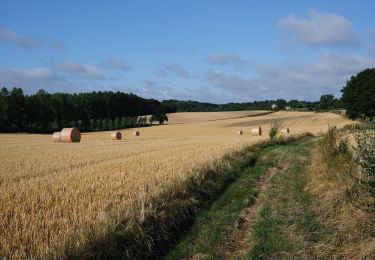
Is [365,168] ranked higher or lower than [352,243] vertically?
higher

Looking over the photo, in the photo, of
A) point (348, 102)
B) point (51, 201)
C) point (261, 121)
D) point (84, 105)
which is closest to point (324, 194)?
point (51, 201)

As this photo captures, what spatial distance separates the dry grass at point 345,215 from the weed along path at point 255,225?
0.29m

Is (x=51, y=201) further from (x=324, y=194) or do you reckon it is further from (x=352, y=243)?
(x=324, y=194)

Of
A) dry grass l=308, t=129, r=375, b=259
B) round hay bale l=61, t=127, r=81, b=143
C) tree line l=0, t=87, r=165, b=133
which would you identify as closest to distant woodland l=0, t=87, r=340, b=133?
tree line l=0, t=87, r=165, b=133

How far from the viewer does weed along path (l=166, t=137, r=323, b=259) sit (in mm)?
7797

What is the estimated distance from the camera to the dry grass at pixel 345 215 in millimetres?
7291

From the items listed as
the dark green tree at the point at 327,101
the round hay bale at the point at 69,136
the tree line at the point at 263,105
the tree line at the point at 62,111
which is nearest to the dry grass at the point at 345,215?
the round hay bale at the point at 69,136

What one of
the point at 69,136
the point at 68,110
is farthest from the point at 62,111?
the point at 69,136

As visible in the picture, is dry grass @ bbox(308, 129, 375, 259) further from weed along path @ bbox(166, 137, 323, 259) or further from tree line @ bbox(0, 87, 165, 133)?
tree line @ bbox(0, 87, 165, 133)

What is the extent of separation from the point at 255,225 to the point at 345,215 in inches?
73.4

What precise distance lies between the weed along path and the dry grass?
291 mm

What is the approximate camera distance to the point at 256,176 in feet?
54.5

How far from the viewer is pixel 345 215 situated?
28.6 ft

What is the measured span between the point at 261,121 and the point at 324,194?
80.4 m
